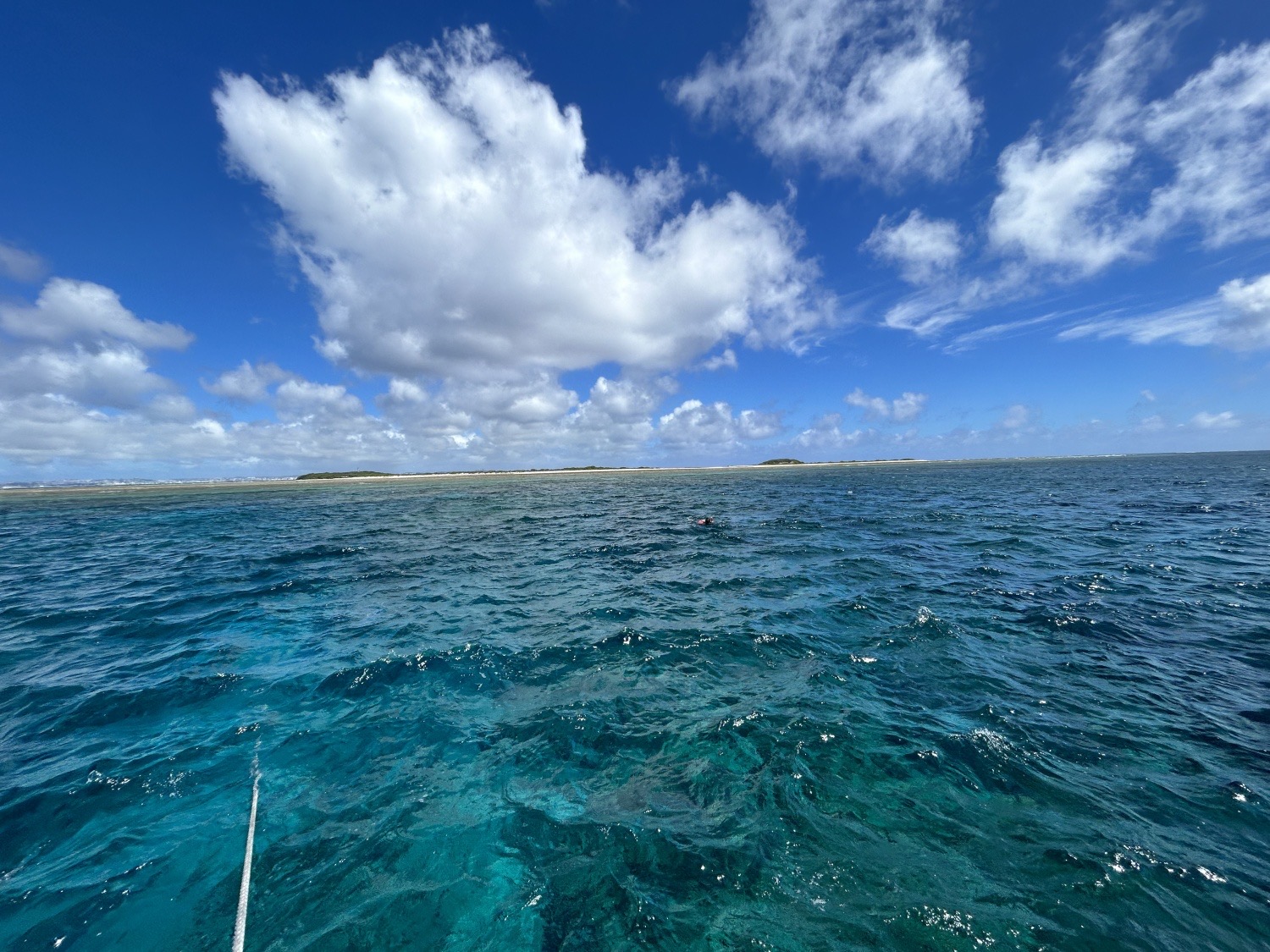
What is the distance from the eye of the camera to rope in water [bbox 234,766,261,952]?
4.80 metres

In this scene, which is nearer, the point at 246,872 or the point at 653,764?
the point at 246,872

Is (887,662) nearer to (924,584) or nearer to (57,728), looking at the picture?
(924,584)

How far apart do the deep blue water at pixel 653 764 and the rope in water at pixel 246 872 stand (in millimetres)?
124

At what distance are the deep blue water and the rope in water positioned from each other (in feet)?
0.41

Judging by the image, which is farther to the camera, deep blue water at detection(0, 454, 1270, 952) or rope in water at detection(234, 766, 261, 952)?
Result: deep blue water at detection(0, 454, 1270, 952)

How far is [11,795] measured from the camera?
7543 millimetres

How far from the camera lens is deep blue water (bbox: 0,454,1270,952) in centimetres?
548

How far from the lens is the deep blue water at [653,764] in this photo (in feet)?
18.0

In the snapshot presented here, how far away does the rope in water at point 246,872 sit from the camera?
4.80m

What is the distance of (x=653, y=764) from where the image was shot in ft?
26.5

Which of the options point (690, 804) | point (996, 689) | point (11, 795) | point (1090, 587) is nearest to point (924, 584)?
point (1090, 587)

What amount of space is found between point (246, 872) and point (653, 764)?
563cm

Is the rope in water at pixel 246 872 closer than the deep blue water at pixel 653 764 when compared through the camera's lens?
Yes

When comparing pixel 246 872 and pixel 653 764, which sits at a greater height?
pixel 246 872
